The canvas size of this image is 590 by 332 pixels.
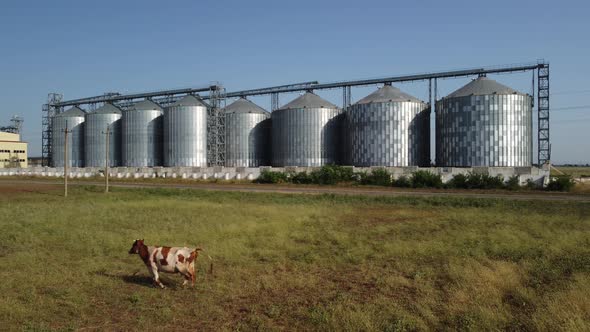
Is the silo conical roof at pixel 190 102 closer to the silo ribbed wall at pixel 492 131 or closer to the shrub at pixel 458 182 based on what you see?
the silo ribbed wall at pixel 492 131

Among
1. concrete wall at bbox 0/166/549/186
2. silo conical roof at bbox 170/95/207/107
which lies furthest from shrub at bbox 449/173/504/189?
silo conical roof at bbox 170/95/207/107

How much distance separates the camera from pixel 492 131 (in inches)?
2378

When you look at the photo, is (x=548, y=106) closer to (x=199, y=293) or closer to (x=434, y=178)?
(x=434, y=178)

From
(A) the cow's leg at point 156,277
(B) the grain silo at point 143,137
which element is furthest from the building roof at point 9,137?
(A) the cow's leg at point 156,277

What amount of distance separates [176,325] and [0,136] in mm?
125036

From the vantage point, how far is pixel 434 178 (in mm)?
46375

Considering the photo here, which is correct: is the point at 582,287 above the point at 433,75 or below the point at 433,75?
below

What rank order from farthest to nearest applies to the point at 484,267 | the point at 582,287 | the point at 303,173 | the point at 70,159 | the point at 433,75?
the point at 70,159, the point at 433,75, the point at 303,173, the point at 484,267, the point at 582,287

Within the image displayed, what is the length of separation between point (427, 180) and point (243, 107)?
46955 mm

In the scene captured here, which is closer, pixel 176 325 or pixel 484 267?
pixel 176 325

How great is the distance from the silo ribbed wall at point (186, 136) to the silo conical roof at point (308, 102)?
1636 cm

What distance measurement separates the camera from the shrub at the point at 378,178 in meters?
49.2

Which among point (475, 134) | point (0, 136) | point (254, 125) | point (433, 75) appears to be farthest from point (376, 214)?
point (0, 136)

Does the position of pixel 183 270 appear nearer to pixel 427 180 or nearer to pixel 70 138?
pixel 427 180
